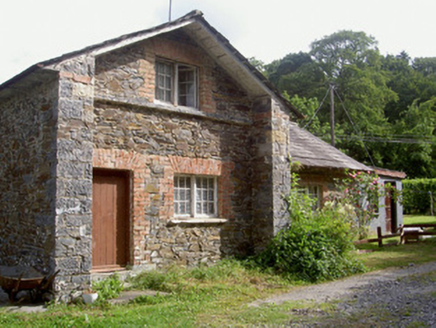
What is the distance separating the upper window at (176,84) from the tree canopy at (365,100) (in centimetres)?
2557

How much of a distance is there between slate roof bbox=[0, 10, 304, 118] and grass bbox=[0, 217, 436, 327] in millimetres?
4324

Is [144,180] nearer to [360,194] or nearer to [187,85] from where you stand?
[187,85]

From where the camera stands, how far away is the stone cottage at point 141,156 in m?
8.17

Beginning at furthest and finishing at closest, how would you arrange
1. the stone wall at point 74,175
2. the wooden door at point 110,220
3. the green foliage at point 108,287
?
the wooden door at point 110,220 < the green foliage at point 108,287 < the stone wall at point 74,175

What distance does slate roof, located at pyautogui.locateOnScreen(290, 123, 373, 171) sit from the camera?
48.6ft

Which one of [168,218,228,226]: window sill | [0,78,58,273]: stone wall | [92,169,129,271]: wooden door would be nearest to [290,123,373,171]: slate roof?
[168,218,228,226]: window sill

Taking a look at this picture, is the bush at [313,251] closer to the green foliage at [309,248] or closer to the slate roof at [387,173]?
the green foliage at [309,248]

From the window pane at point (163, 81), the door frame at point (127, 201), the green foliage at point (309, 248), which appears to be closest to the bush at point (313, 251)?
the green foliage at point (309, 248)

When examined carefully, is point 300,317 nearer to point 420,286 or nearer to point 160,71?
point 420,286

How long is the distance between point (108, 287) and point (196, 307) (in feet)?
5.98

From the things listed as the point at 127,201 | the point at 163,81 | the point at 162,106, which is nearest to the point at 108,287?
the point at 127,201

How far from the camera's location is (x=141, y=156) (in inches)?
381

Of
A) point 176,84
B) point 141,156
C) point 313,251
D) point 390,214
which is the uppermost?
point 176,84

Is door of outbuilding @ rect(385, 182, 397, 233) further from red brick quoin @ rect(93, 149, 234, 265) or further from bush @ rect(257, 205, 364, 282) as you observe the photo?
red brick quoin @ rect(93, 149, 234, 265)
